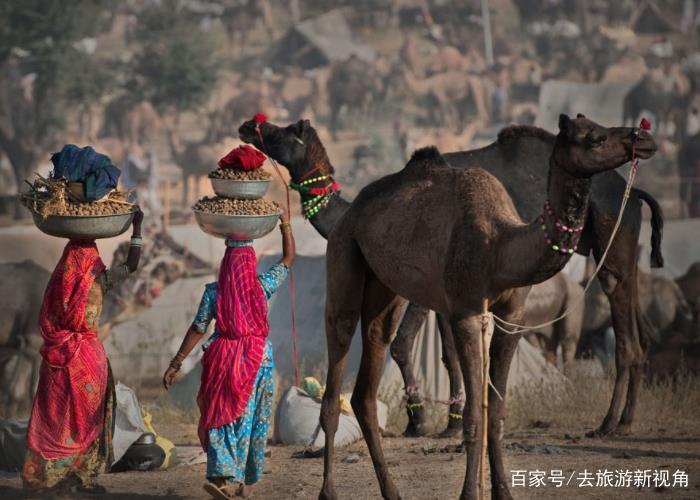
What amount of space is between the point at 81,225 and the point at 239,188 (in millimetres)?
970

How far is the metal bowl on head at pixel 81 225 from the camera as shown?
22.9 ft

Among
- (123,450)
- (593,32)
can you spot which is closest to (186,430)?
(123,450)

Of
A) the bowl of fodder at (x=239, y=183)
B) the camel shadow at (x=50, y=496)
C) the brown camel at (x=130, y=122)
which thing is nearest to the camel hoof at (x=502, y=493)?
the camel shadow at (x=50, y=496)

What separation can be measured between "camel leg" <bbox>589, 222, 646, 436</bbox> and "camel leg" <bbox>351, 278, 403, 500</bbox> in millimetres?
2933

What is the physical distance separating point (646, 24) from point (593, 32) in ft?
5.68

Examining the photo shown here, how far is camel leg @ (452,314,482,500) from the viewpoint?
6355mm

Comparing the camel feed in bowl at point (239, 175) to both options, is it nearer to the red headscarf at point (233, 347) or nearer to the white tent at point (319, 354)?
the red headscarf at point (233, 347)

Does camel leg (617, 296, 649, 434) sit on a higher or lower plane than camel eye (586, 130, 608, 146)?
lower

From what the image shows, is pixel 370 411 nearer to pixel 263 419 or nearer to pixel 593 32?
pixel 263 419

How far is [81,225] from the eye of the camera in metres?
7.00

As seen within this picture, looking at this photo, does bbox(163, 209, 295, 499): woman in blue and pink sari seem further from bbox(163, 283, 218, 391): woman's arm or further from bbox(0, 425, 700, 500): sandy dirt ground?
bbox(0, 425, 700, 500): sandy dirt ground

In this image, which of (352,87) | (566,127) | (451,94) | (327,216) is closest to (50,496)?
(327,216)

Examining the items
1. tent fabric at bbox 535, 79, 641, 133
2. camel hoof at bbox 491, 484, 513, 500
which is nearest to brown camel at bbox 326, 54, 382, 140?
tent fabric at bbox 535, 79, 641, 133

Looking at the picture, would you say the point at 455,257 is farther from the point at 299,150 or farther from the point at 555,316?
the point at 555,316
